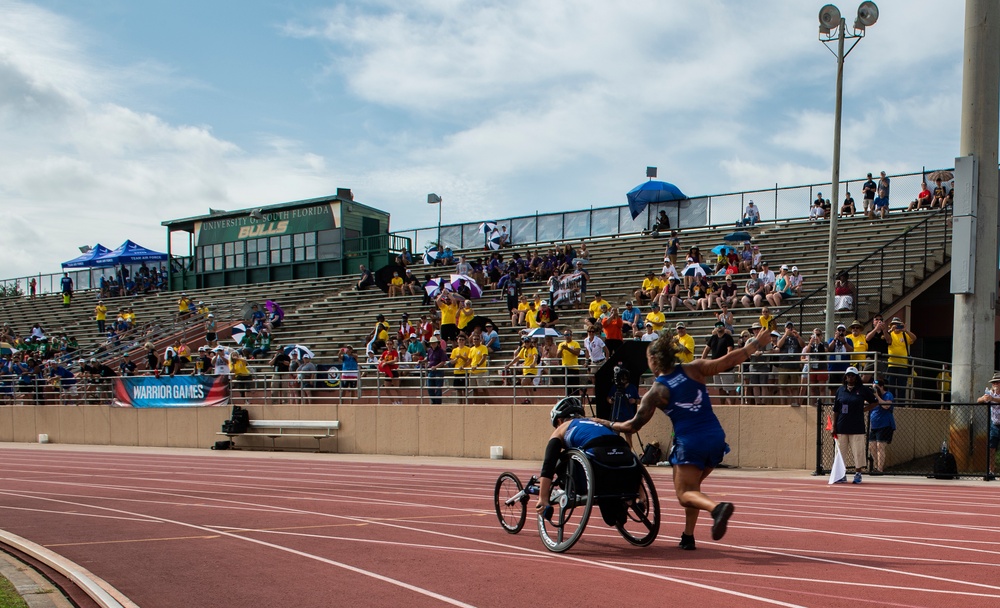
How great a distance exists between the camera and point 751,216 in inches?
1271

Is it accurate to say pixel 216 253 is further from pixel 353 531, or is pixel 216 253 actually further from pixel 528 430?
pixel 353 531

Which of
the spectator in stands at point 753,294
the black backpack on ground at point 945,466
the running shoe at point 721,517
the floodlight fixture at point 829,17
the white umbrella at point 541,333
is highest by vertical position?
the floodlight fixture at point 829,17

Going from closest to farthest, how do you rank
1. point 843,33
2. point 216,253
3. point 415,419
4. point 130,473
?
point 130,473 → point 843,33 → point 415,419 → point 216,253

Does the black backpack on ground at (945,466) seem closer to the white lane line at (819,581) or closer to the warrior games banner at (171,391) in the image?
the white lane line at (819,581)

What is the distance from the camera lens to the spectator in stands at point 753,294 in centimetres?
2322

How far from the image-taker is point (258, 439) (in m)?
26.8

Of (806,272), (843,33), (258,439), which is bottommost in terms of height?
(258,439)

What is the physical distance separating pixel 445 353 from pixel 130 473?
7.89 meters

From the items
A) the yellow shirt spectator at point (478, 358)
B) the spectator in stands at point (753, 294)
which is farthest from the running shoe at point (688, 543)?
the spectator in stands at point (753, 294)

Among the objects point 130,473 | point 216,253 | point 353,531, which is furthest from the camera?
point 216,253

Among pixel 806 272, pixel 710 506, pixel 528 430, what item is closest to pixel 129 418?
pixel 528 430

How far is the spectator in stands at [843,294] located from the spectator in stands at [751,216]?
1037 centimetres

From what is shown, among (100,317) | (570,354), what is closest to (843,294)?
(570,354)

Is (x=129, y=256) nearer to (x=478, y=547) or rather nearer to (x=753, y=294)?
(x=753, y=294)
